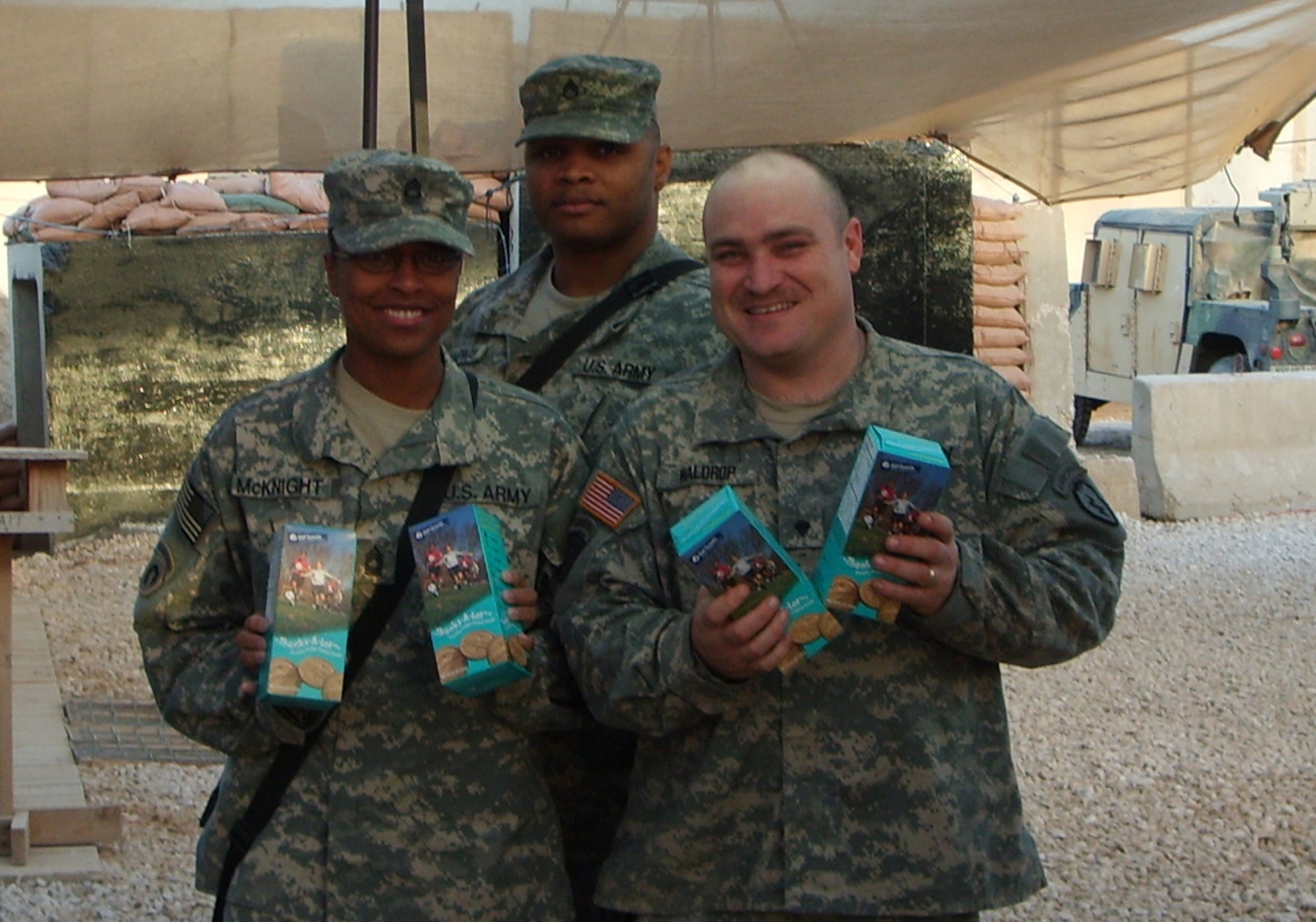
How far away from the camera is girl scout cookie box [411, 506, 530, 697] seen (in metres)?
2.37

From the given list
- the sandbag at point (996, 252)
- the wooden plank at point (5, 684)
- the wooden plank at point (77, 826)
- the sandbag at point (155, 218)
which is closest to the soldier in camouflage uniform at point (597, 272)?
the wooden plank at point (5, 684)

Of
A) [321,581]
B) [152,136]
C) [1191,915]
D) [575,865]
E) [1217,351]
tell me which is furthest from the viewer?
[1217,351]

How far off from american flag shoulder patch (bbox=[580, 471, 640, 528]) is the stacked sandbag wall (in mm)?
9590

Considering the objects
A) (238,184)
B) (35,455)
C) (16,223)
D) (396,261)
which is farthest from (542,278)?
(16,223)

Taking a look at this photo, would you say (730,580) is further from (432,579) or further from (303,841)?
(303,841)

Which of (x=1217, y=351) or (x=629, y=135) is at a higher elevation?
(x=629, y=135)

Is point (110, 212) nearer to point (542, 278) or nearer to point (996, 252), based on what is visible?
point (996, 252)

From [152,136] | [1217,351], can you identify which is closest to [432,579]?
[152,136]

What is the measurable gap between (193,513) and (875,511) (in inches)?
41.3

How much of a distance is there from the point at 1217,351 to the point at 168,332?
9.96 metres

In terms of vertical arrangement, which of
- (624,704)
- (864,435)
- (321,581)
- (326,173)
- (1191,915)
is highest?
(326,173)

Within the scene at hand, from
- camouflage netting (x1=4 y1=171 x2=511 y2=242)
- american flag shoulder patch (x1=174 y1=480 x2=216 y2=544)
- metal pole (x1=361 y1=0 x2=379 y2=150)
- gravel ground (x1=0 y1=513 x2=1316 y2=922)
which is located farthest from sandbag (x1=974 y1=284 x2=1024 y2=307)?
american flag shoulder patch (x1=174 y1=480 x2=216 y2=544)

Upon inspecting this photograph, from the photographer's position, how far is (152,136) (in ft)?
20.1

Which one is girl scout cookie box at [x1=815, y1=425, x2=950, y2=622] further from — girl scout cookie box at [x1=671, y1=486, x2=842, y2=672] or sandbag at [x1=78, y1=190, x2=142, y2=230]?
sandbag at [x1=78, y1=190, x2=142, y2=230]
